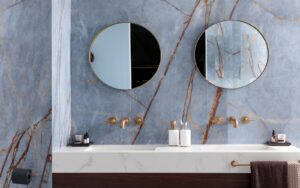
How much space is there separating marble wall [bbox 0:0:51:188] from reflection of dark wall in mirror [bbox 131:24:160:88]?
0.88 m

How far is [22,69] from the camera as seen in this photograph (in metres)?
2.28

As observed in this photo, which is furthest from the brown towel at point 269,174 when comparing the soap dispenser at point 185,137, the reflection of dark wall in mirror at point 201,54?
the reflection of dark wall in mirror at point 201,54

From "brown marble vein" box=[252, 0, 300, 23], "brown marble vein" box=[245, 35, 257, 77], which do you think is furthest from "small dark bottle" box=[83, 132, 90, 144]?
"brown marble vein" box=[252, 0, 300, 23]

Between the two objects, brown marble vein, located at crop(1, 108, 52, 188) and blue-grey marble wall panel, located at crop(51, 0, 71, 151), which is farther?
blue-grey marble wall panel, located at crop(51, 0, 71, 151)

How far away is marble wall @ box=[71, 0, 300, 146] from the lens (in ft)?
9.59

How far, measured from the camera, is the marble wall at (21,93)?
2.25 m

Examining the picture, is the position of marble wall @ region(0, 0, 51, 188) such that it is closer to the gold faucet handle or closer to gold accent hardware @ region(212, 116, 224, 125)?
gold accent hardware @ region(212, 116, 224, 125)

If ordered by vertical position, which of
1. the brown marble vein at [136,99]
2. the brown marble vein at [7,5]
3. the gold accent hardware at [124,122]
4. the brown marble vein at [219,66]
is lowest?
the gold accent hardware at [124,122]

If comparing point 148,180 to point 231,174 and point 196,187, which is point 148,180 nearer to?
point 196,187

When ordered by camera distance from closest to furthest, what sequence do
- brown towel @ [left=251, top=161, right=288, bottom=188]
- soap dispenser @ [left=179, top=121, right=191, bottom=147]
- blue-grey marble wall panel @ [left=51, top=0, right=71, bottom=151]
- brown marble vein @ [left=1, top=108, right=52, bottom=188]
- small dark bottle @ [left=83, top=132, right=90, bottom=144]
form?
brown marble vein @ [left=1, top=108, right=52, bottom=188] → brown towel @ [left=251, top=161, right=288, bottom=188] → blue-grey marble wall panel @ [left=51, top=0, right=71, bottom=151] → soap dispenser @ [left=179, top=121, right=191, bottom=147] → small dark bottle @ [left=83, top=132, right=90, bottom=144]

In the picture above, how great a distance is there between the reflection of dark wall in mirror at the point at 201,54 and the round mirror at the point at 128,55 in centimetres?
31

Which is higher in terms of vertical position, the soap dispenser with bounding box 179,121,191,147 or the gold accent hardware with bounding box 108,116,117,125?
the gold accent hardware with bounding box 108,116,117,125

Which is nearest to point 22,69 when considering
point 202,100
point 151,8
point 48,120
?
point 48,120

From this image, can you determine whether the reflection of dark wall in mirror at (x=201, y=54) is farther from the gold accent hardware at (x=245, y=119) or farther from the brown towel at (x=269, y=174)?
the brown towel at (x=269, y=174)
